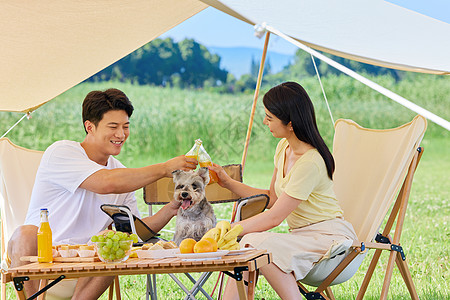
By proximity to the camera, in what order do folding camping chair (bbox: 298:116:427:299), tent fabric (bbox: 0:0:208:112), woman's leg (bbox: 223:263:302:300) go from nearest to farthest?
woman's leg (bbox: 223:263:302:300)
folding camping chair (bbox: 298:116:427:299)
tent fabric (bbox: 0:0:208:112)

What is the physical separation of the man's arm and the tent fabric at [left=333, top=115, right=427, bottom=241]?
3.34 ft

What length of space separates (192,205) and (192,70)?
10.8 m

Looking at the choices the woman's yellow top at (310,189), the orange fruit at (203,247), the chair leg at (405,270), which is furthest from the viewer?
the chair leg at (405,270)

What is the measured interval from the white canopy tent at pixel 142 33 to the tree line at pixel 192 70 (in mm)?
8862

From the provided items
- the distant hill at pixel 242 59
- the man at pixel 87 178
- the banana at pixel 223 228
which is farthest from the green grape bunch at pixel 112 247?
the distant hill at pixel 242 59

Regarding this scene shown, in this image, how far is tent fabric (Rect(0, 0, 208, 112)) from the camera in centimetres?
352

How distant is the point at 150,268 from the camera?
2010 mm

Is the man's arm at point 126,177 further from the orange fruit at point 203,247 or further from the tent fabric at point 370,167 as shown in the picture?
the tent fabric at point 370,167

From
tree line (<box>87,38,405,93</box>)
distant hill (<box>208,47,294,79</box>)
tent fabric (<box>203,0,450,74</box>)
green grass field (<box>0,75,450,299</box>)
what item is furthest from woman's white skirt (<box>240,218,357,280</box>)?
distant hill (<box>208,47,294,79</box>)

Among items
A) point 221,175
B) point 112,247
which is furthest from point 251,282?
point 221,175

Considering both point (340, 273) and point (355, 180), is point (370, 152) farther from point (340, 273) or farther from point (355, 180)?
point (340, 273)

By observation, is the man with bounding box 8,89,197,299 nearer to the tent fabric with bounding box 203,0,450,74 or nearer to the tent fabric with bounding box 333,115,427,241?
the tent fabric with bounding box 203,0,450,74

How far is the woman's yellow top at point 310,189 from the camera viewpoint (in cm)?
274

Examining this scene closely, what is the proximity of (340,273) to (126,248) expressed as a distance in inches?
45.6
